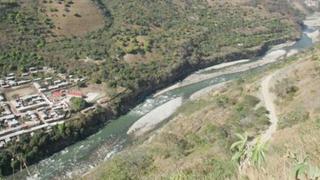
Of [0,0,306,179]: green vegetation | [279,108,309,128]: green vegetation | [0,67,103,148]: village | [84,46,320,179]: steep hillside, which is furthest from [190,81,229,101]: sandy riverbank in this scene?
[279,108,309,128]: green vegetation

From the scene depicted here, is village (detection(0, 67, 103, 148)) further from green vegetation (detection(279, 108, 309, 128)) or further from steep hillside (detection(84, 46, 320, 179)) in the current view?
green vegetation (detection(279, 108, 309, 128))

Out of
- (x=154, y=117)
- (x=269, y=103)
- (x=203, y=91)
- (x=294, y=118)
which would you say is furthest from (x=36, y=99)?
(x=294, y=118)

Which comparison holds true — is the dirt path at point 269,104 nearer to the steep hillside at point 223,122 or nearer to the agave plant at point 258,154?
the steep hillside at point 223,122

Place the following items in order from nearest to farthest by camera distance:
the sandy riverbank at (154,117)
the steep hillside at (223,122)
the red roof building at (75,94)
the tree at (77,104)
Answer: the steep hillside at (223,122) < the sandy riverbank at (154,117) < the tree at (77,104) < the red roof building at (75,94)

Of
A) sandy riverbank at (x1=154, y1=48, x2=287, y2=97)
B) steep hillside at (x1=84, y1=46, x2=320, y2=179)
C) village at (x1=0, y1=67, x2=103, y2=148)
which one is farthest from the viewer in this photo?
sandy riverbank at (x1=154, y1=48, x2=287, y2=97)

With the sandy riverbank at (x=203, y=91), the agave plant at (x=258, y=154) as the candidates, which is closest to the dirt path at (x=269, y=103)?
the sandy riverbank at (x=203, y=91)

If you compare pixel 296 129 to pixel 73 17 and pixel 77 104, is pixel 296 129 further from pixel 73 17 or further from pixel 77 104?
pixel 73 17
